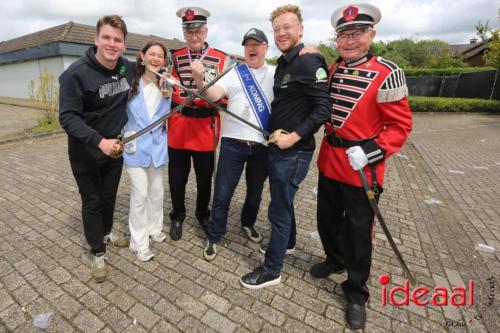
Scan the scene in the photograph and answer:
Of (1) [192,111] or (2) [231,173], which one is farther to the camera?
(1) [192,111]

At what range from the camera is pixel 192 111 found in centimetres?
333

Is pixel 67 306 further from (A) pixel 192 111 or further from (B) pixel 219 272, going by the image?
(A) pixel 192 111

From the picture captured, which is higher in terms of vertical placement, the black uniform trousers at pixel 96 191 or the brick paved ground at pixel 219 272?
the black uniform trousers at pixel 96 191

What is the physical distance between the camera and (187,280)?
117 inches

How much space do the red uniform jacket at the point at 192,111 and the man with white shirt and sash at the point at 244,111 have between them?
37cm

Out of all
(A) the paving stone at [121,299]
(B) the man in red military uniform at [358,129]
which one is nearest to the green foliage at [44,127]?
(A) the paving stone at [121,299]

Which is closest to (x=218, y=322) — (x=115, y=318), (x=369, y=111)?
(x=115, y=318)

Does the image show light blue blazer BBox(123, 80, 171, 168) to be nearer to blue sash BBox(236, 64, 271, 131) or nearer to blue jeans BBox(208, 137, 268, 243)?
blue jeans BBox(208, 137, 268, 243)

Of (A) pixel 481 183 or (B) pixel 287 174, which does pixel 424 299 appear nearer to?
(B) pixel 287 174

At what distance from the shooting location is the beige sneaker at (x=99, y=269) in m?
2.90

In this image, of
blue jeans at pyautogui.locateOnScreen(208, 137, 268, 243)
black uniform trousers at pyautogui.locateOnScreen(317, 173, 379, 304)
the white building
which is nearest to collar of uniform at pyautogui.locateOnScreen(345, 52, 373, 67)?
black uniform trousers at pyautogui.locateOnScreen(317, 173, 379, 304)

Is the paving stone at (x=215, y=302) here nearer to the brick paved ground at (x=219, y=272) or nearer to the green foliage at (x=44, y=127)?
the brick paved ground at (x=219, y=272)

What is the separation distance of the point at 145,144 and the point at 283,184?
1461 millimetres

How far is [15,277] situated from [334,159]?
10.7 ft
